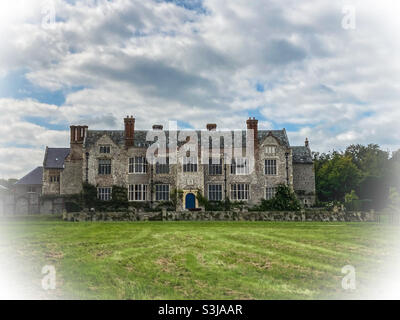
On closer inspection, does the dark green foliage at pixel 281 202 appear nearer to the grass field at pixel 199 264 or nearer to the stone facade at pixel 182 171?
the stone facade at pixel 182 171

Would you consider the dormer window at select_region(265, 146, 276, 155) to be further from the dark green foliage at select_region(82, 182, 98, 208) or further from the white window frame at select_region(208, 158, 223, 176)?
the dark green foliage at select_region(82, 182, 98, 208)

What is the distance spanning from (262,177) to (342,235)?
830 inches

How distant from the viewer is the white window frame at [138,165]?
39.3m

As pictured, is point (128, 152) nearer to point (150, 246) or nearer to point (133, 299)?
point (150, 246)

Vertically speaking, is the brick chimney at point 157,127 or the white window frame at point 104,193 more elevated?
the brick chimney at point 157,127

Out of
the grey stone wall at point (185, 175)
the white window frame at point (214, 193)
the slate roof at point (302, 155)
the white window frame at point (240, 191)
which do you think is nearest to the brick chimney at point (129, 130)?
the grey stone wall at point (185, 175)

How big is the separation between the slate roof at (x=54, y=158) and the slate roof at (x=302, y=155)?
30250 mm

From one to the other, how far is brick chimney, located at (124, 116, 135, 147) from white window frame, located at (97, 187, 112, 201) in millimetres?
5312

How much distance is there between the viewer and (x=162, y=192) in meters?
38.8

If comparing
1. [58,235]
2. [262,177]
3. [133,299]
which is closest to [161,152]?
[262,177]

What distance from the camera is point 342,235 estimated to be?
1808cm

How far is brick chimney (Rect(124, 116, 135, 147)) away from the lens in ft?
131

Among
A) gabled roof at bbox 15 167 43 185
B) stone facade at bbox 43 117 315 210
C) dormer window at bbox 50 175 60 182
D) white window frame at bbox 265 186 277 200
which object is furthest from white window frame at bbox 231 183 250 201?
gabled roof at bbox 15 167 43 185

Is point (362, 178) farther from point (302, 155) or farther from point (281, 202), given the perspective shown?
point (281, 202)
